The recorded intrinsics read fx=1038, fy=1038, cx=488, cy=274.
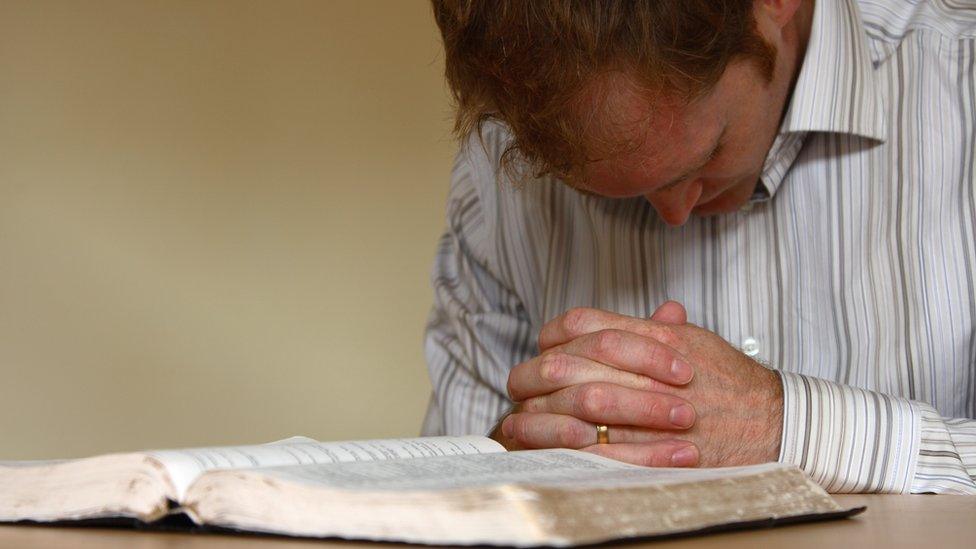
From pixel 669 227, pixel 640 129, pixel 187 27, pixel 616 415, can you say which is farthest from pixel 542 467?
pixel 187 27

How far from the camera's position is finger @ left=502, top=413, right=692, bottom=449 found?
871 millimetres

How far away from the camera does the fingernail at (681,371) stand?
2.86ft

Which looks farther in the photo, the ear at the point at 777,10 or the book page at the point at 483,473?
the ear at the point at 777,10

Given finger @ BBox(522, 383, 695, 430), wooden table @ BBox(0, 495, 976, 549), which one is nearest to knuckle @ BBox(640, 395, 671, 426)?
finger @ BBox(522, 383, 695, 430)

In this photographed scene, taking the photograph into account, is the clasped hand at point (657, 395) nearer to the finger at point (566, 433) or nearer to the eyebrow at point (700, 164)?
the finger at point (566, 433)

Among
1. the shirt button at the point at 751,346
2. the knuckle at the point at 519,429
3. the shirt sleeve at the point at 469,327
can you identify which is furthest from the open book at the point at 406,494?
the shirt sleeve at the point at 469,327

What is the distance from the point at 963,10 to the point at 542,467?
0.95 metres

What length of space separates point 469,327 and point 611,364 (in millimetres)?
604

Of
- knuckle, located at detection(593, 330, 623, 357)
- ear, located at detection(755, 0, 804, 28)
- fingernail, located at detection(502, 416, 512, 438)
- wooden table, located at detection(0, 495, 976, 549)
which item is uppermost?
ear, located at detection(755, 0, 804, 28)

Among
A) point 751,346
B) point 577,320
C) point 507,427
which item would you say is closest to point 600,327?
point 577,320

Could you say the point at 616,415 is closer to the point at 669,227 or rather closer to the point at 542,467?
the point at 542,467

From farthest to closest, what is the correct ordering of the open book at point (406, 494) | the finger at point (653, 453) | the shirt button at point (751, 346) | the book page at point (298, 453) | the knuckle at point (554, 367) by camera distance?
the shirt button at point (751, 346)
the knuckle at point (554, 367)
the finger at point (653, 453)
the book page at point (298, 453)
the open book at point (406, 494)

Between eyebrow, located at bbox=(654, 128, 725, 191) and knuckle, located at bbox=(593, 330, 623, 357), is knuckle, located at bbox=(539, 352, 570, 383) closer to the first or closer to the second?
knuckle, located at bbox=(593, 330, 623, 357)

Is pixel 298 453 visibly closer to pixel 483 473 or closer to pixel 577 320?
pixel 483 473
